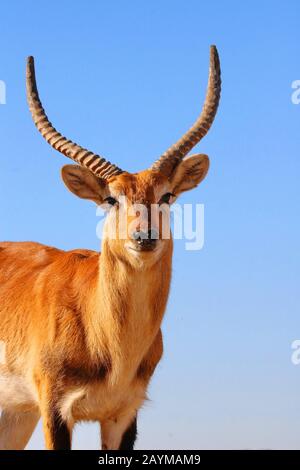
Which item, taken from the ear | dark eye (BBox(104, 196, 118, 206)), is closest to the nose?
dark eye (BBox(104, 196, 118, 206))

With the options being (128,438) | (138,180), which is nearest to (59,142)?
(138,180)

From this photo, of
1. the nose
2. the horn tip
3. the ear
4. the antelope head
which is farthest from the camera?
the horn tip

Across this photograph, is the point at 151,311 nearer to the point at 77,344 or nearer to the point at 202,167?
the point at 77,344

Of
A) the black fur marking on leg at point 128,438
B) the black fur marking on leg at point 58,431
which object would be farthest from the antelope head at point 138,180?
the black fur marking on leg at point 128,438

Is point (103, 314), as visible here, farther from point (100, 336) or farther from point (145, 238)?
point (145, 238)

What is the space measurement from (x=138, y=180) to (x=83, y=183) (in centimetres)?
83

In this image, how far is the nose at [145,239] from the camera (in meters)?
12.0

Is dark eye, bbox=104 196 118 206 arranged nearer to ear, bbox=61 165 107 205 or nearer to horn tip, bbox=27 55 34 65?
ear, bbox=61 165 107 205

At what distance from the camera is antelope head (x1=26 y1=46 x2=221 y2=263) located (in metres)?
12.3

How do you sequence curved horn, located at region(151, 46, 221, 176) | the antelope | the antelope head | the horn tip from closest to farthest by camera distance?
1. the antelope head
2. the antelope
3. curved horn, located at region(151, 46, 221, 176)
4. the horn tip

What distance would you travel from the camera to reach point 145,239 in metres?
12.0

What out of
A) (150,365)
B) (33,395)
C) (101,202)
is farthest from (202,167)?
(33,395)
